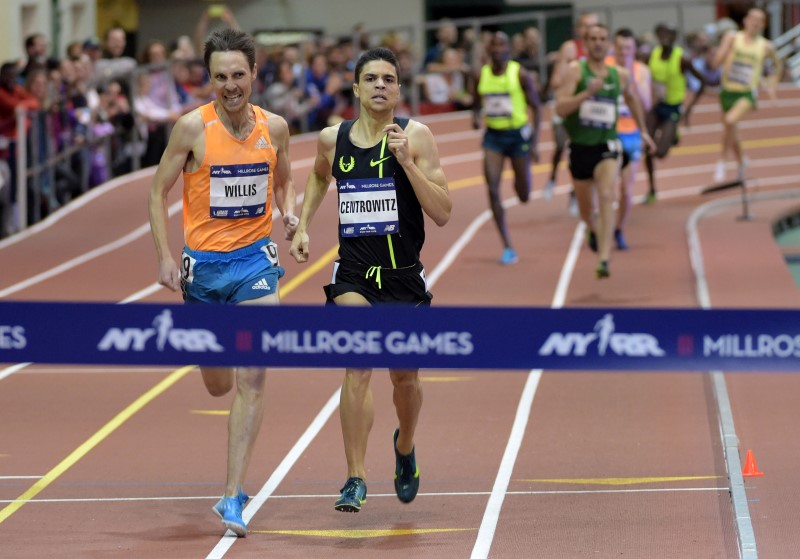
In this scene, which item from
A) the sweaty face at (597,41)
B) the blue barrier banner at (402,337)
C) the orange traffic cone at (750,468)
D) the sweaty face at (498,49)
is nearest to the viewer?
the blue barrier banner at (402,337)

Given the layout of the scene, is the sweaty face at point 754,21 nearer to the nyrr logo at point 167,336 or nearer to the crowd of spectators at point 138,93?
the crowd of spectators at point 138,93

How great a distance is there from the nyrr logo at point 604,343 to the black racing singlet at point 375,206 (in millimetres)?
1947

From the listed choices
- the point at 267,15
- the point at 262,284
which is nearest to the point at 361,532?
the point at 262,284

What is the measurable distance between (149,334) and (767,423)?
16.3 feet

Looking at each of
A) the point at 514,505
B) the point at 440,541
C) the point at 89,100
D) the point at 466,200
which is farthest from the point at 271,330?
the point at 466,200

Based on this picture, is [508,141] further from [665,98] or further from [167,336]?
[167,336]

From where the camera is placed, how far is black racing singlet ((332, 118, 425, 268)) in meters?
7.60

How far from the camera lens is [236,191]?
772 centimetres

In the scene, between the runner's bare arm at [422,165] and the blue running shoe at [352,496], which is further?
the blue running shoe at [352,496]

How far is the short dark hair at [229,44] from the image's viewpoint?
7.61m

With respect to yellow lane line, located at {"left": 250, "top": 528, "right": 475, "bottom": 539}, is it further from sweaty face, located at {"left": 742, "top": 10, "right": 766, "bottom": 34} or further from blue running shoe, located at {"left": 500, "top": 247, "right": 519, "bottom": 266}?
sweaty face, located at {"left": 742, "top": 10, "right": 766, "bottom": 34}

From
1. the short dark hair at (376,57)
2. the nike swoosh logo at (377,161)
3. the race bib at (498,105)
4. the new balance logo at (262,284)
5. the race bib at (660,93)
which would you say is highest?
the short dark hair at (376,57)

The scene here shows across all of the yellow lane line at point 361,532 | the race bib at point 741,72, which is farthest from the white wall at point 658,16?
the yellow lane line at point 361,532

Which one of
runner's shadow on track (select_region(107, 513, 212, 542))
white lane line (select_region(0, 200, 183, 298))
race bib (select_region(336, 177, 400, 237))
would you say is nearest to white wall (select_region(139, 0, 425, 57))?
white lane line (select_region(0, 200, 183, 298))
